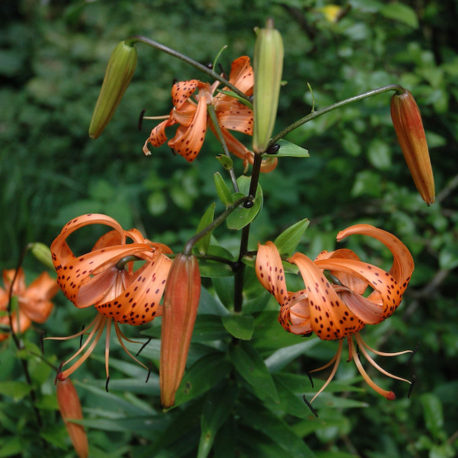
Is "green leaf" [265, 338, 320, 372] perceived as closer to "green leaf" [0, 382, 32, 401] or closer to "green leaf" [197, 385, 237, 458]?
"green leaf" [197, 385, 237, 458]

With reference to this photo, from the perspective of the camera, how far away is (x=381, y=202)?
5.64ft

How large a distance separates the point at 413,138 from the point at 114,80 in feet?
1.29

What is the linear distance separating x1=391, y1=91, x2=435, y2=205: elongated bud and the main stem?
19 centimetres

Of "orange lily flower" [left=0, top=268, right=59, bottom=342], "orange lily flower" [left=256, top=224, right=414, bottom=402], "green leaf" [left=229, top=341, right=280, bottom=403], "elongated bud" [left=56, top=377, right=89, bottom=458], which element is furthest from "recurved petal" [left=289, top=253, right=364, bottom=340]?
"orange lily flower" [left=0, top=268, right=59, bottom=342]

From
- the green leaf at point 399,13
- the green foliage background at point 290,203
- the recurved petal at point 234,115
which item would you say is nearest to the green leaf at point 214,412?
the green foliage background at point 290,203

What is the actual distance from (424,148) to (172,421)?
658mm

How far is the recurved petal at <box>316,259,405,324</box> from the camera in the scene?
0.70m

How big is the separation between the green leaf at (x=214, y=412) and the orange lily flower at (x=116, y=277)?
0.85ft

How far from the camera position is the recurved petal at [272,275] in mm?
654

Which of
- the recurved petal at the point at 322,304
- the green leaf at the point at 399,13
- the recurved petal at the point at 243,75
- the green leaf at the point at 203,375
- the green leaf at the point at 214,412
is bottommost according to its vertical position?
the green leaf at the point at 214,412

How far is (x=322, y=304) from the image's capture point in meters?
0.66

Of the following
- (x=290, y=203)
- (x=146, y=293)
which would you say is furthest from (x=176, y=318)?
(x=290, y=203)

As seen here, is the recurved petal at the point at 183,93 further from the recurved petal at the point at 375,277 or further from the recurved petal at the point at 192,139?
the recurved petal at the point at 375,277

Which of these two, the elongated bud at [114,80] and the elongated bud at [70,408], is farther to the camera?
the elongated bud at [70,408]
